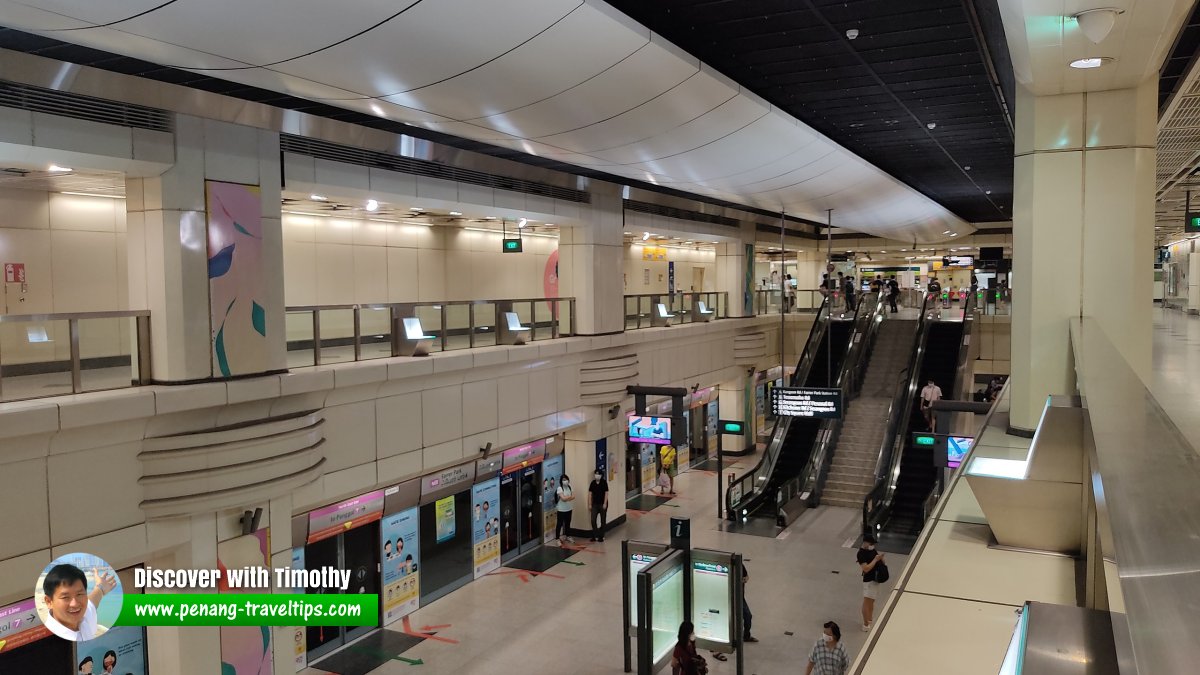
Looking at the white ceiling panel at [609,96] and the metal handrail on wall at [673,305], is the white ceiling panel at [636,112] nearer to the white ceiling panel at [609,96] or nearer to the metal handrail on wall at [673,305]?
the white ceiling panel at [609,96]

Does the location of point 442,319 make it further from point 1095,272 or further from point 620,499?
point 1095,272

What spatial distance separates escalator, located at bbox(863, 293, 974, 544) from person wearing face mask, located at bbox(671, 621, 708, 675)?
286 inches

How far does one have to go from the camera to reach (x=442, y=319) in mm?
11758

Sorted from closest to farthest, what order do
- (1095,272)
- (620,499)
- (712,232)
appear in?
(1095,272) → (620,499) → (712,232)

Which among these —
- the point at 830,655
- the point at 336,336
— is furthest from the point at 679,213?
the point at 830,655

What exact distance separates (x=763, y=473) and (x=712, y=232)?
6.57 metres

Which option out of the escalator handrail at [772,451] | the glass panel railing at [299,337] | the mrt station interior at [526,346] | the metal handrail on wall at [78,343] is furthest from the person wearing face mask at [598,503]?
the metal handrail on wall at [78,343]

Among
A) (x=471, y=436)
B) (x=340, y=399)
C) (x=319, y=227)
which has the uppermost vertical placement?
(x=319, y=227)

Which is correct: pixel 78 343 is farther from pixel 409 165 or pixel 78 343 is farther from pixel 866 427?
pixel 866 427

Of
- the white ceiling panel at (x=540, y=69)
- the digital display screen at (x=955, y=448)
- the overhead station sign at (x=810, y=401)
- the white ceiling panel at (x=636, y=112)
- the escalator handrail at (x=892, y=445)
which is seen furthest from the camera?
the overhead station sign at (x=810, y=401)

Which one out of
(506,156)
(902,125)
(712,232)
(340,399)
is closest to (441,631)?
(340,399)

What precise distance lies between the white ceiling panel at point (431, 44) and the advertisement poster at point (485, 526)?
8480 millimetres

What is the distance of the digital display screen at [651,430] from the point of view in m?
15.7

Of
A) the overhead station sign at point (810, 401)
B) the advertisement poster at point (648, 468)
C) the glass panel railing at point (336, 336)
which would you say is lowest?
the advertisement poster at point (648, 468)
